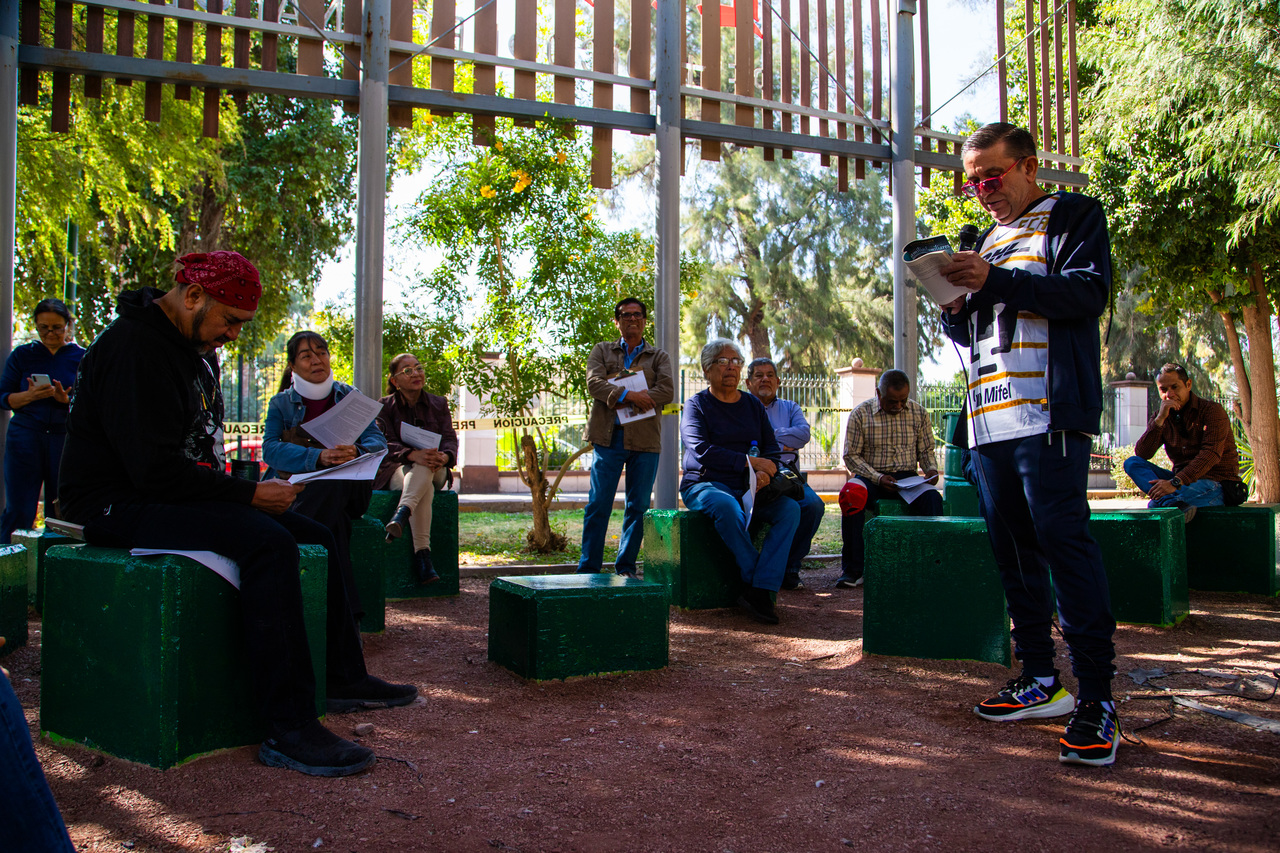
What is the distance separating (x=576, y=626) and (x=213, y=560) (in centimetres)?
158

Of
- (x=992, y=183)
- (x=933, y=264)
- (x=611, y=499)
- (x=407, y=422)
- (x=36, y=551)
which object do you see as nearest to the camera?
(x=933, y=264)

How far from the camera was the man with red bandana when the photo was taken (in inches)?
109

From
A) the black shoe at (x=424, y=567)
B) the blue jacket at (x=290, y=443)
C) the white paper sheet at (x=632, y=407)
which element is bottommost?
the black shoe at (x=424, y=567)

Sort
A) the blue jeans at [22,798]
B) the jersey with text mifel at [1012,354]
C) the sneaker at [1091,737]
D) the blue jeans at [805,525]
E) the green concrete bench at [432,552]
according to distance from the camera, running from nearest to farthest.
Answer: the blue jeans at [22,798]
the sneaker at [1091,737]
the jersey with text mifel at [1012,354]
the green concrete bench at [432,552]
the blue jeans at [805,525]

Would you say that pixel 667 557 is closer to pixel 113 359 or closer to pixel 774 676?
pixel 774 676

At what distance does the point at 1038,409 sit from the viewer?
3.03 meters

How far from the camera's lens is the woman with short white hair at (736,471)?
17.2 feet

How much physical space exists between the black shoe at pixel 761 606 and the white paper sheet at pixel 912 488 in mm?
1693

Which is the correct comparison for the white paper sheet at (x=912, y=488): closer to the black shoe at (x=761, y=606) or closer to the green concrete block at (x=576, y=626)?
the black shoe at (x=761, y=606)

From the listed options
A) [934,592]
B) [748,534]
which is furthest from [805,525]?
[934,592]

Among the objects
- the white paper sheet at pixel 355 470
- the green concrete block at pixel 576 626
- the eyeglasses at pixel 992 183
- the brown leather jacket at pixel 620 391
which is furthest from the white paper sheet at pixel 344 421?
the eyeglasses at pixel 992 183

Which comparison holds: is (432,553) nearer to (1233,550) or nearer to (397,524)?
(397,524)

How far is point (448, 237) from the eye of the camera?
7688 millimetres

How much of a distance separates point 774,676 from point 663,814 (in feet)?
5.32
